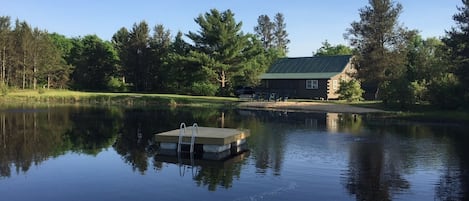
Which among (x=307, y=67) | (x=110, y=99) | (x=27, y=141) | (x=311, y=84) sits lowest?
(x=27, y=141)

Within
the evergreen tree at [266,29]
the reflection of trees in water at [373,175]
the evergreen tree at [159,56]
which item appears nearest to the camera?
the reflection of trees in water at [373,175]

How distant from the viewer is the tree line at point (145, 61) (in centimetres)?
5503

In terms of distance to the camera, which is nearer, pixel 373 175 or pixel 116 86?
pixel 373 175

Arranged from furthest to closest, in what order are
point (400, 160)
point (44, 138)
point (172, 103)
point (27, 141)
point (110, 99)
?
point (110, 99)
point (172, 103)
point (44, 138)
point (27, 141)
point (400, 160)

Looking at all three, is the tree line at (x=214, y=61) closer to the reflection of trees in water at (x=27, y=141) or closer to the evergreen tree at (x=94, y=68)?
the evergreen tree at (x=94, y=68)

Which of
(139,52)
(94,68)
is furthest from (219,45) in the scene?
(94,68)

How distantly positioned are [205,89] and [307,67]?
12.1 m

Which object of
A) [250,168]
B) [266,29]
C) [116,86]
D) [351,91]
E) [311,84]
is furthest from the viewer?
[266,29]

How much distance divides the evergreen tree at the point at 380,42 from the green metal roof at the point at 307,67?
166 inches

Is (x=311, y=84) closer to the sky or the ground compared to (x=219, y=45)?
closer to the ground

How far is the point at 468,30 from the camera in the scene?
3300cm

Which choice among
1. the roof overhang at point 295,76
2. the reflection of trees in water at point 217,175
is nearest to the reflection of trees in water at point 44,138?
the reflection of trees in water at point 217,175

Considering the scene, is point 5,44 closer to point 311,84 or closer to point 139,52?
point 139,52

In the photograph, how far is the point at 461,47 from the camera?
33.7 metres
